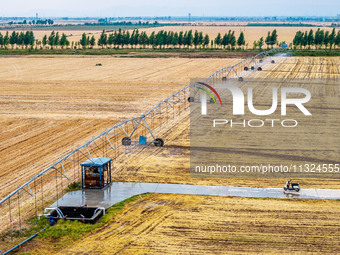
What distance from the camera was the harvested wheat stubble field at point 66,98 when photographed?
2797 cm

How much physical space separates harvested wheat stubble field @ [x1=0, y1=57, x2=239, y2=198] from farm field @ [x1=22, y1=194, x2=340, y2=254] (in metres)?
6.57

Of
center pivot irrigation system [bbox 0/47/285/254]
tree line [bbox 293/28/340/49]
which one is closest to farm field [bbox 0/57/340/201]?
center pivot irrigation system [bbox 0/47/285/254]

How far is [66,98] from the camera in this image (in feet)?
151

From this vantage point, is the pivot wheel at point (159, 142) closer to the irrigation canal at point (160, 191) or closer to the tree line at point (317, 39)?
the irrigation canal at point (160, 191)

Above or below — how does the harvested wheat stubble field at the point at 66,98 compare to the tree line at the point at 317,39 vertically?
below

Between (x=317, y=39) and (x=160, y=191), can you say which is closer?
(x=160, y=191)

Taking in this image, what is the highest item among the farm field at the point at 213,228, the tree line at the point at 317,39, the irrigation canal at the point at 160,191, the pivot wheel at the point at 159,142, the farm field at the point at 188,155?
the tree line at the point at 317,39

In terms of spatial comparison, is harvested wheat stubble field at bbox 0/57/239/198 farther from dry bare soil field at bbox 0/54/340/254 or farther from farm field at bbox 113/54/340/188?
farm field at bbox 113/54/340/188

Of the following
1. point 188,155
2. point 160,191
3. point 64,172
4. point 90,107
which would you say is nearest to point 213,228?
point 160,191

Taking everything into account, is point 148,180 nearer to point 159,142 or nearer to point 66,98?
point 159,142

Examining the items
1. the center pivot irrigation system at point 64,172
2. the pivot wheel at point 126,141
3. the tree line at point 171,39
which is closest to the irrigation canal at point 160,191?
the center pivot irrigation system at point 64,172

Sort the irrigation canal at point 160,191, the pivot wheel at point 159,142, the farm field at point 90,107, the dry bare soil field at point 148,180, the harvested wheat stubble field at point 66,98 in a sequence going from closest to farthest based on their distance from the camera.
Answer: the dry bare soil field at point 148,180, the irrigation canal at point 160,191, the farm field at point 90,107, the harvested wheat stubble field at point 66,98, the pivot wheel at point 159,142

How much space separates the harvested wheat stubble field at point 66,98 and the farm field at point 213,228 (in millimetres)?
6567

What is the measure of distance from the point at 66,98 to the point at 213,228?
30.8 metres
